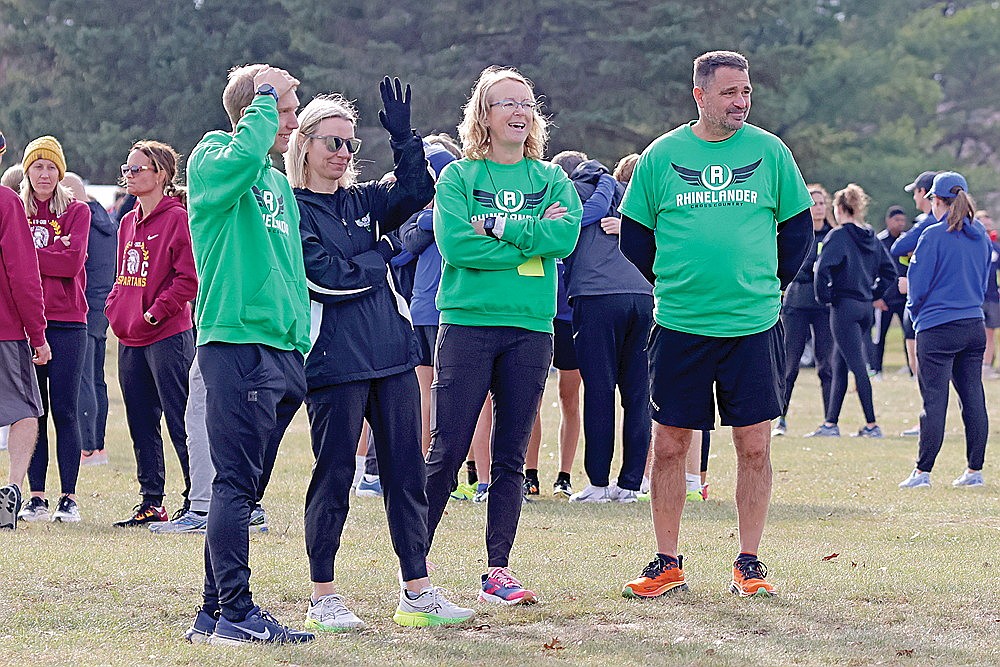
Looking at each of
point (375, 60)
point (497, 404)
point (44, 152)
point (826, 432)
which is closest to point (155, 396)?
point (44, 152)

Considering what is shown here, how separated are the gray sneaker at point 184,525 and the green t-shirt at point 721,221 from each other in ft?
10.4

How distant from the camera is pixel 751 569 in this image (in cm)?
607

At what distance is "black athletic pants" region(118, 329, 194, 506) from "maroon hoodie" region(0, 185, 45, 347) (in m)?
0.53

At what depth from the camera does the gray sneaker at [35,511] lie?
27.4 feet

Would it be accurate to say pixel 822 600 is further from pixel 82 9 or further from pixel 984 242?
pixel 82 9

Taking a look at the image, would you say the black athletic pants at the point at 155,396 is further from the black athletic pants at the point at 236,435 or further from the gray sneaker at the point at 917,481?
the gray sneaker at the point at 917,481

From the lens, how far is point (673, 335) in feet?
19.7

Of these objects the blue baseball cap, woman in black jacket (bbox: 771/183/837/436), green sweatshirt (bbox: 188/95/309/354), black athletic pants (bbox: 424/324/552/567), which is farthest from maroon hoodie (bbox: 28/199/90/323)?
woman in black jacket (bbox: 771/183/837/436)

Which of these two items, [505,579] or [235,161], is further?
[505,579]

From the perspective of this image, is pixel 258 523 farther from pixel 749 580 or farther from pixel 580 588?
pixel 749 580

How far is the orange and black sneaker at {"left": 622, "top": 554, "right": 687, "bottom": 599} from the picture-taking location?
6043 mm

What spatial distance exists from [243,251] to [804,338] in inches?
372

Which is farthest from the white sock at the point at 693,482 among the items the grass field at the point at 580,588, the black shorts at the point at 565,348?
the black shorts at the point at 565,348

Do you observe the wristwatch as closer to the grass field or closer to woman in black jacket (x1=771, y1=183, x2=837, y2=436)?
the grass field
